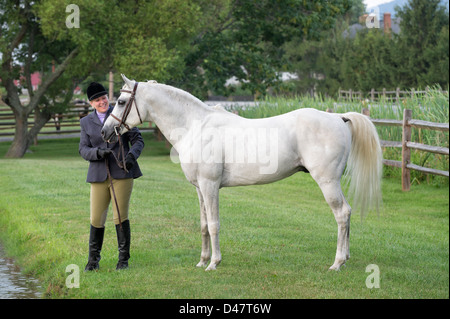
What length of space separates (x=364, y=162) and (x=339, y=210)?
665mm

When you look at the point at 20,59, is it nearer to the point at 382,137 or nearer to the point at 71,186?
the point at 71,186

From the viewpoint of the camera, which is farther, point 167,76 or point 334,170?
point 167,76

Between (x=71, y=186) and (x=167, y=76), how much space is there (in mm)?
10284

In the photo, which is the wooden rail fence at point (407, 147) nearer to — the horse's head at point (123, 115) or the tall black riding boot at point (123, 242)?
the tall black riding boot at point (123, 242)

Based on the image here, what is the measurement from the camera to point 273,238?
8.62 m

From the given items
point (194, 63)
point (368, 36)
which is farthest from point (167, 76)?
point (368, 36)

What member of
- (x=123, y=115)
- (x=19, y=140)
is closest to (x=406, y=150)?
(x=123, y=115)

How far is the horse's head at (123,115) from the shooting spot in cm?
652

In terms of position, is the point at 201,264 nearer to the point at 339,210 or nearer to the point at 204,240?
the point at 204,240

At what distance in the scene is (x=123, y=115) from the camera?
6.52m

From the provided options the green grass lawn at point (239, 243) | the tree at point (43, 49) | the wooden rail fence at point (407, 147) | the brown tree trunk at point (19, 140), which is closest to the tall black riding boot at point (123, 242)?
the green grass lawn at point (239, 243)

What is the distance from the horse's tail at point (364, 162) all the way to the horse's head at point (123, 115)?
2151 mm

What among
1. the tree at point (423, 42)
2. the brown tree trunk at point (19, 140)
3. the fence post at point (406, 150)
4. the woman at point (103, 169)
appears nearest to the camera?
the woman at point (103, 169)

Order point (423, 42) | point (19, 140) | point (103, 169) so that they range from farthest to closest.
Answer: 1. point (423, 42)
2. point (19, 140)
3. point (103, 169)
